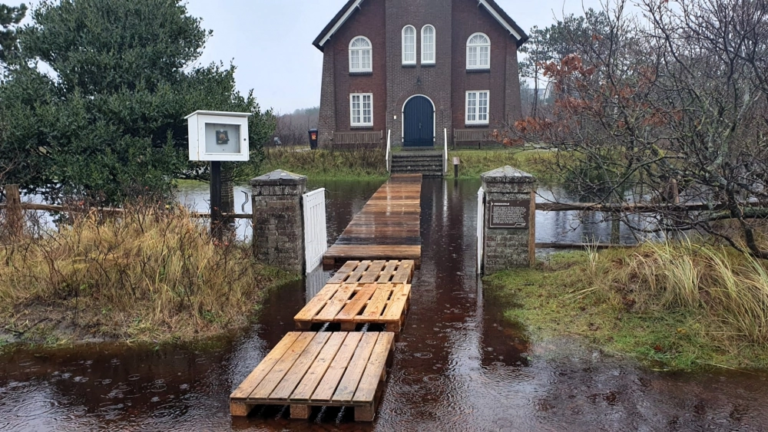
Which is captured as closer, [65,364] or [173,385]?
[173,385]

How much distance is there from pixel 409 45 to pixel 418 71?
1.37m

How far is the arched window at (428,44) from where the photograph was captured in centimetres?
2772

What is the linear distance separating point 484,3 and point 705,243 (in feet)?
76.7

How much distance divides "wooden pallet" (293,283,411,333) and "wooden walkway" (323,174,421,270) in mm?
1806

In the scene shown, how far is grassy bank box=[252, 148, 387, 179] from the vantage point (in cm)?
2358

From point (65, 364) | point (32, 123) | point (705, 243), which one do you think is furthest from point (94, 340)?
point (705, 243)

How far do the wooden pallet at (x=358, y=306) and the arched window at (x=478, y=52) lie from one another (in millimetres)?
23607

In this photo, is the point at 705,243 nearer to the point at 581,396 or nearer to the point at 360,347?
the point at 581,396

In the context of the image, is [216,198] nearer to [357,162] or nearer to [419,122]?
[357,162]

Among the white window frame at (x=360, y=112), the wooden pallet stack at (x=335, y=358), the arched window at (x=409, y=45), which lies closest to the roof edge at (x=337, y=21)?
the arched window at (x=409, y=45)

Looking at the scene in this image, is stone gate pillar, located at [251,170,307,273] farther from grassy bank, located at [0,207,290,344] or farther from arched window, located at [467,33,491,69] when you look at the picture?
arched window, located at [467,33,491,69]

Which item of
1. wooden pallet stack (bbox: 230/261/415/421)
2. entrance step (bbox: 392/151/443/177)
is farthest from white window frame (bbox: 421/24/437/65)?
wooden pallet stack (bbox: 230/261/415/421)

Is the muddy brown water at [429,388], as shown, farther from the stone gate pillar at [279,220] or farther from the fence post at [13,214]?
the fence post at [13,214]

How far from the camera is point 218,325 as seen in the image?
19.2 feet
